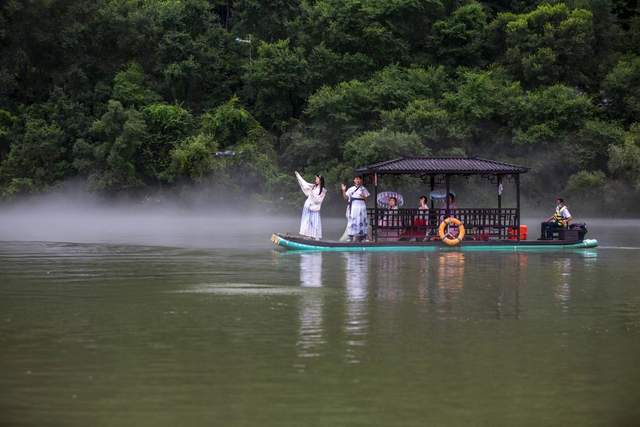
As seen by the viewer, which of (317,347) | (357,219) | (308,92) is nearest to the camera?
(317,347)

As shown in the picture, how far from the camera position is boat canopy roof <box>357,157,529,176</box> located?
91.8 ft

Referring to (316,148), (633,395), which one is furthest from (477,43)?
(633,395)

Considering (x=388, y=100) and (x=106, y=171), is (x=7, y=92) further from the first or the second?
(x=388, y=100)

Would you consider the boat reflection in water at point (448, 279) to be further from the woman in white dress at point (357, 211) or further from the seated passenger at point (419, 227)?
the woman in white dress at point (357, 211)

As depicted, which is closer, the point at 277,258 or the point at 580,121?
the point at 277,258

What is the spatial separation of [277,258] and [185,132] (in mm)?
34958

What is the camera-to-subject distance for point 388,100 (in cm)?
5531

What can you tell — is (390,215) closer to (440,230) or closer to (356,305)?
(440,230)

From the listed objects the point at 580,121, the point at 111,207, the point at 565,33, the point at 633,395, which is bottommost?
the point at 633,395

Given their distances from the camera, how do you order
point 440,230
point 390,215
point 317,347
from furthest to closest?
1. point 390,215
2. point 440,230
3. point 317,347

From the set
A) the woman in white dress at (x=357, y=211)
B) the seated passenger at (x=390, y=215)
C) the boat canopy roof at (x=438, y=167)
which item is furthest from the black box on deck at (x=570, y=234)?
the woman in white dress at (x=357, y=211)

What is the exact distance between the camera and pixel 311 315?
46.5 feet

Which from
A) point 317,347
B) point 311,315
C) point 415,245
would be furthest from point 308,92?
point 317,347

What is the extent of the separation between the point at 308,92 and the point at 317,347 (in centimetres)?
4841
